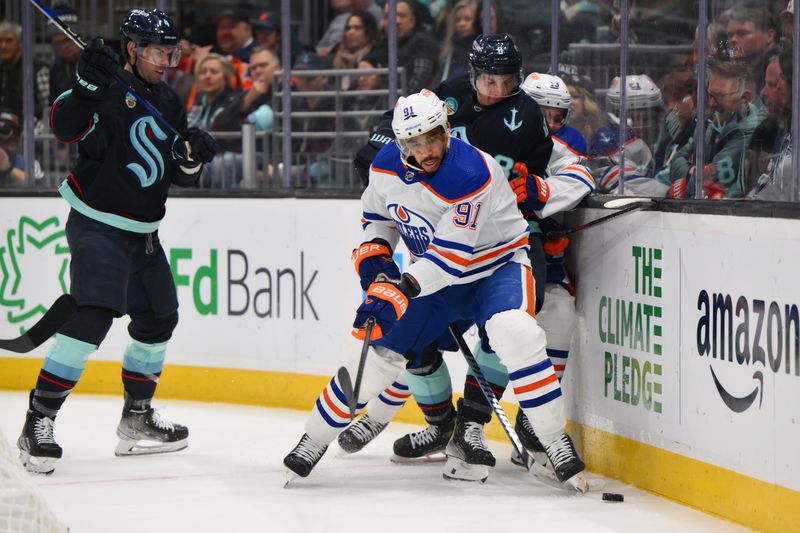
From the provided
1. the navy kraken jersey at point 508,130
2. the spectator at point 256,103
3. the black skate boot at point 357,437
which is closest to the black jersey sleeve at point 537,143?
the navy kraken jersey at point 508,130

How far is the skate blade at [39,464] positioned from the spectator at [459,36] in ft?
7.70

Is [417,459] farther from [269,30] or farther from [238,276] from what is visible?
[269,30]

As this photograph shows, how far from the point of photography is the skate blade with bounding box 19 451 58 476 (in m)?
4.09

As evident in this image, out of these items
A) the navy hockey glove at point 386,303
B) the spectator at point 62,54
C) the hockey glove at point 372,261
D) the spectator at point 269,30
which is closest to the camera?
the navy hockey glove at point 386,303

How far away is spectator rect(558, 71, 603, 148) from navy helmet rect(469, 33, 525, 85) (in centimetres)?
85

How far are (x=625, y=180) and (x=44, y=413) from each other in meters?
2.08

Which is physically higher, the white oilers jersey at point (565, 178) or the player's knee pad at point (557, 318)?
the white oilers jersey at point (565, 178)

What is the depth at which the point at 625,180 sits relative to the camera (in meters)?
4.59

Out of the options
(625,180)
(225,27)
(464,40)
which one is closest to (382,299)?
(625,180)

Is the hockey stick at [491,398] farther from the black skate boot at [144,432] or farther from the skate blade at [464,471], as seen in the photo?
the black skate boot at [144,432]

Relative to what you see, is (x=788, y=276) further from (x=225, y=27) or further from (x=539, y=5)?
(x=225, y=27)

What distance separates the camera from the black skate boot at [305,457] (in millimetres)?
3863

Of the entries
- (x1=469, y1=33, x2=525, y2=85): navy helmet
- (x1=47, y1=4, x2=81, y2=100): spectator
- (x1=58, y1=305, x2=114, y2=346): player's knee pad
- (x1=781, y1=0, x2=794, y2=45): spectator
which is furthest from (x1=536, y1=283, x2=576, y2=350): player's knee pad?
(x1=47, y1=4, x2=81, y2=100): spectator

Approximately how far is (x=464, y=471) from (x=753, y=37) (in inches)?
65.4
